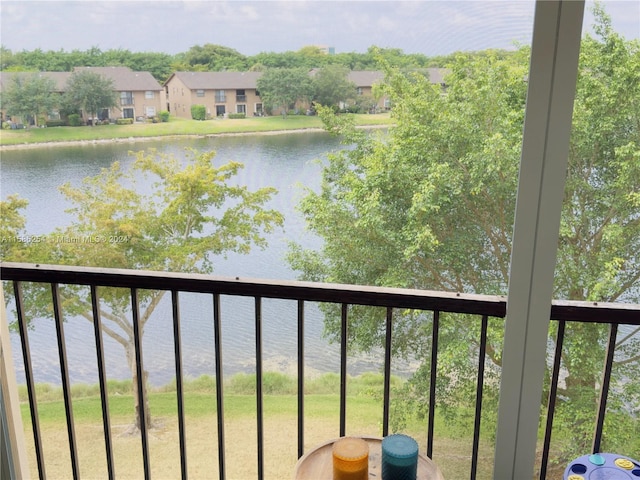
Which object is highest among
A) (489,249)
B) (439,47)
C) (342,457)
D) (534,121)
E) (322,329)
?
(439,47)

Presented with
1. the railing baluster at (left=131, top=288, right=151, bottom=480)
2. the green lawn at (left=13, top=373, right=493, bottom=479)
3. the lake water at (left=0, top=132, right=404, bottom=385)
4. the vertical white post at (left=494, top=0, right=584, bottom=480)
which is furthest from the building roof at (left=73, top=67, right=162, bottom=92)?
the vertical white post at (left=494, top=0, right=584, bottom=480)

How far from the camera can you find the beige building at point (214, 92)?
10.9 ft

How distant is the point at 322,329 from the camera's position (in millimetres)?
5020

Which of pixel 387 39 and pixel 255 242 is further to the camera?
pixel 255 242

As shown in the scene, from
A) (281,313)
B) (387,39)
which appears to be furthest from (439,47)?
(281,313)

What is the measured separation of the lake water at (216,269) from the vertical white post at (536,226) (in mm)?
2134

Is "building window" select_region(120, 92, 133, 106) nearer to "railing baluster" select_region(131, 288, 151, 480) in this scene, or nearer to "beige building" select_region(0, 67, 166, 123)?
"beige building" select_region(0, 67, 166, 123)

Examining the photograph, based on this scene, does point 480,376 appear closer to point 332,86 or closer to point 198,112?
point 332,86

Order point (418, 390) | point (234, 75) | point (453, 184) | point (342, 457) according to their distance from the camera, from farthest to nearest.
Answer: point (418, 390) → point (453, 184) → point (234, 75) → point (342, 457)

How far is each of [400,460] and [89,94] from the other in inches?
128

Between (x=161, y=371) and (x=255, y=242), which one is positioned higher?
(x=255, y=242)

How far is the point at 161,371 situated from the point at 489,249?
9.40 ft

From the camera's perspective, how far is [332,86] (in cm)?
356

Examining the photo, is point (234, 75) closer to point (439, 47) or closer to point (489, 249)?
point (439, 47)
